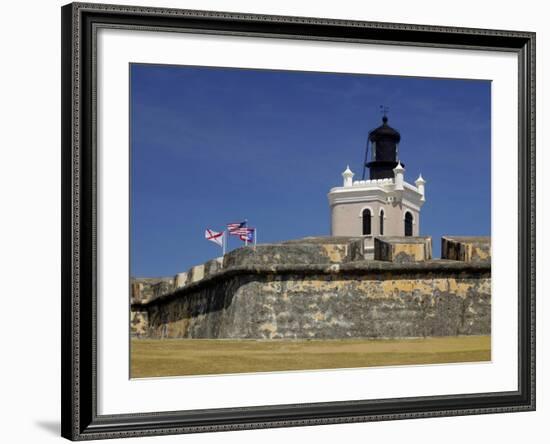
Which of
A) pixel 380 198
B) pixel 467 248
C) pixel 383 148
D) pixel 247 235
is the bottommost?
pixel 467 248

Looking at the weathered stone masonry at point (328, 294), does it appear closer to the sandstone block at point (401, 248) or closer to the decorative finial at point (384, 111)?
the sandstone block at point (401, 248)

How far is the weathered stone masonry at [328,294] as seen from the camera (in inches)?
280

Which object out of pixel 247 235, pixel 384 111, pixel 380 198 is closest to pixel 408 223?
pixel 380 198

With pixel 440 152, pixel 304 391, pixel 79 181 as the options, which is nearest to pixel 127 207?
pixel 79 181

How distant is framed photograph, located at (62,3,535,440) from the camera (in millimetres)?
6445

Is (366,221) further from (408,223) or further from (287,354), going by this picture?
(287,354)

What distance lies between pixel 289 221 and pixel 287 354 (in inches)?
35.3

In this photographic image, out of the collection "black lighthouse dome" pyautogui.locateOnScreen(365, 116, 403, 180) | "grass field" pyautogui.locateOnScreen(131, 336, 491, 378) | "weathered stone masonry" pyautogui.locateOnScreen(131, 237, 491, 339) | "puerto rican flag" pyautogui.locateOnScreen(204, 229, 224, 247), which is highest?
"black lighthouse dome" pyautogui.locateOnScreen(365, 116, 403, 180)

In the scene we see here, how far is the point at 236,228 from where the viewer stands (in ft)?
22.8

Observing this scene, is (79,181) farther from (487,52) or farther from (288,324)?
(487,52)

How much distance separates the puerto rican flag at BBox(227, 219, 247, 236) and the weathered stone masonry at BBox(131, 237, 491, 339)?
149 millimetres

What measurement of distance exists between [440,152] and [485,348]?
144 centimetres

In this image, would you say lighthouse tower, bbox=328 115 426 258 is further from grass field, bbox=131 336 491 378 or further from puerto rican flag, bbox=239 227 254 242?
grass field, bbox=131 336 491 378

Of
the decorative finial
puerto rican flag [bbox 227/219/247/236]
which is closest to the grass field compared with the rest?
puerto rican flag [bbox 227/219/247/236]
